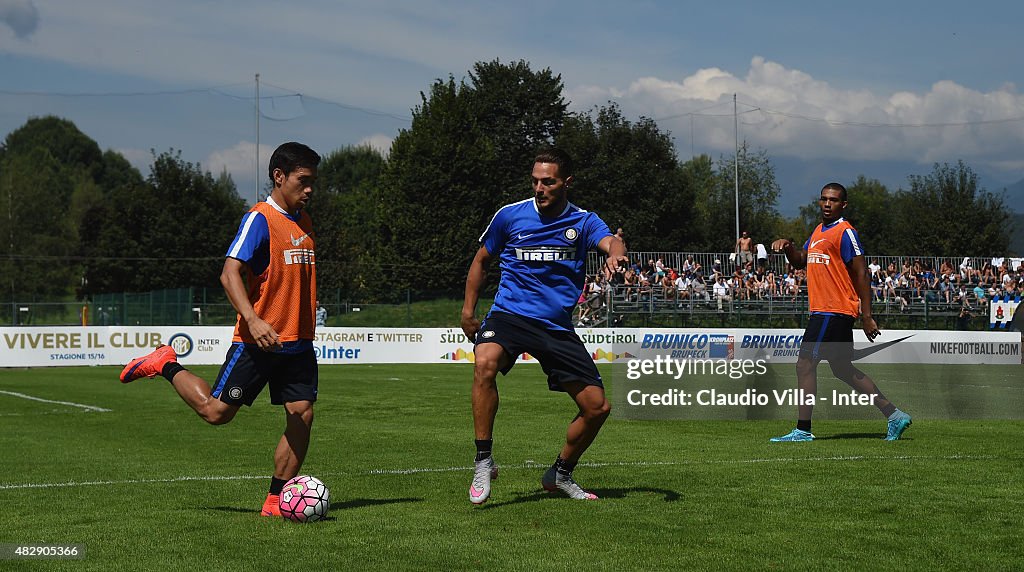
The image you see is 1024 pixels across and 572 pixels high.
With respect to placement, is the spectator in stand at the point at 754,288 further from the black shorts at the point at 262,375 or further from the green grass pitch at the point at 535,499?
the black shorts at the point at 262,375

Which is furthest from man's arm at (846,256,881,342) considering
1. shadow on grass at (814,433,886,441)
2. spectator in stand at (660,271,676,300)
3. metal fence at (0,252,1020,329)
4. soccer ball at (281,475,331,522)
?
spectator in stand at (660,271,676,300)

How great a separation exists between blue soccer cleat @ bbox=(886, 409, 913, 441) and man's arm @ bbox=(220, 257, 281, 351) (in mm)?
6806

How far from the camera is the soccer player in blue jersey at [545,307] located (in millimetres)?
7070

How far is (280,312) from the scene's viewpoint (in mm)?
6699

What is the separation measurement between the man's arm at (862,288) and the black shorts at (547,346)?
174 inches

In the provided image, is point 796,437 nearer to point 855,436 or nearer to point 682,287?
point 855,436

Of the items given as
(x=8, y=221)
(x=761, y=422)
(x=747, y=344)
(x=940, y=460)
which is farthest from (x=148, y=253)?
(x=940, y=460)

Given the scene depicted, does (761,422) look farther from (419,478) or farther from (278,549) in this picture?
(278,549)

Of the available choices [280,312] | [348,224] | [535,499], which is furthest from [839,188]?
[348,224]

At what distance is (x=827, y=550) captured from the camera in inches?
214

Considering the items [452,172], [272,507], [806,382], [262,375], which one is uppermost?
[452,172]

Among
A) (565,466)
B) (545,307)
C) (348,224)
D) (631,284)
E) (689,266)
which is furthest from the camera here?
(348,224)

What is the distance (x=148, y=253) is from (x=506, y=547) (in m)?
63.7

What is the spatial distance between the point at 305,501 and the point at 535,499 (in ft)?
5.02
